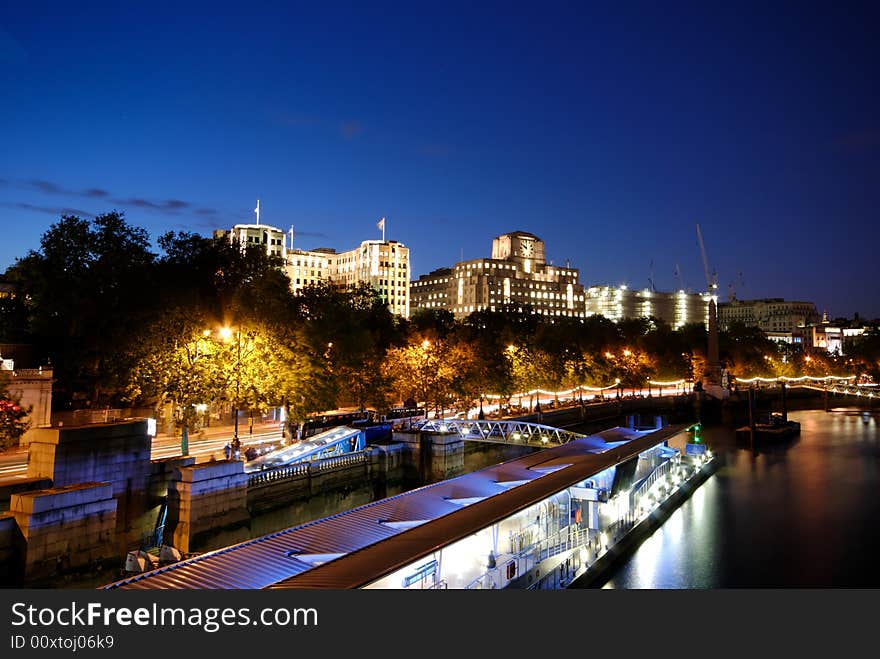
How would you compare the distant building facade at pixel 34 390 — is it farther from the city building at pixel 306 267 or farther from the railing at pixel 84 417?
the city building at pixel 306 267

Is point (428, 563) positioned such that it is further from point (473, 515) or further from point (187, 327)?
point (187, 327)

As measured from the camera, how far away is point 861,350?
164500mm

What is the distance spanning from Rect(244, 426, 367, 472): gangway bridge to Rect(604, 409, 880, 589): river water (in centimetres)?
1896

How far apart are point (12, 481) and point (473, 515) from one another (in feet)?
60.7

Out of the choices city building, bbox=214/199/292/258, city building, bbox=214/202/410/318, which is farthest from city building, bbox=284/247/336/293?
city building, bbox=214/199/292/258

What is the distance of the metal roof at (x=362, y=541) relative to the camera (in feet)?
44.8

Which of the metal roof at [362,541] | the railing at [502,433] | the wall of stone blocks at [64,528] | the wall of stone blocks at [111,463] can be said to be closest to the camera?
the metal roof at [362,541]

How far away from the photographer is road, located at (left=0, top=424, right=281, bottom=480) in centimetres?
2959

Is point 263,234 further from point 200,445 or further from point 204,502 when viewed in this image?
point 204,502

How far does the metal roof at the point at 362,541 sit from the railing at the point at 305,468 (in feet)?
39.2

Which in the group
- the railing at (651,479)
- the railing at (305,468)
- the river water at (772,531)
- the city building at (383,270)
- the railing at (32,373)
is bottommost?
the river water at (772,531)

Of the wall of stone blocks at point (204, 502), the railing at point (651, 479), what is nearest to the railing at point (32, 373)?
the wall of stone blocks at point (204, 502)

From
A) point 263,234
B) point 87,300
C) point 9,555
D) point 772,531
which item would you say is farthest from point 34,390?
point 263,234

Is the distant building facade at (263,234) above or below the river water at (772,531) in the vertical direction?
above
